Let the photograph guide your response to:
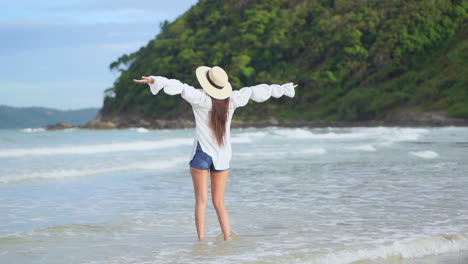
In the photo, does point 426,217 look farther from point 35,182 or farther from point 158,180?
point 35,182

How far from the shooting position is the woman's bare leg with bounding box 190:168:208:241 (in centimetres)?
564

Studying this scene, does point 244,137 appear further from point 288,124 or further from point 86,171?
point 288,124

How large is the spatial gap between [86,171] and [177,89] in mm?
9039

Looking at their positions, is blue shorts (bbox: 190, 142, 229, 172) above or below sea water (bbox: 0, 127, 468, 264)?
above

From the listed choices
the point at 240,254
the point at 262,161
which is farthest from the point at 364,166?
the point at 240,254

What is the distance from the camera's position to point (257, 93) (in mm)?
5828

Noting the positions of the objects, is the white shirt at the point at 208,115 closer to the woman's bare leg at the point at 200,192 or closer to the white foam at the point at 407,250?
the woman's bare leg at the point at 200,192

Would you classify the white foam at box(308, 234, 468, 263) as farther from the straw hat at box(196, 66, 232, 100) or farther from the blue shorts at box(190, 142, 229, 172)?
the straw hat at box(196, 66, 232, 100)

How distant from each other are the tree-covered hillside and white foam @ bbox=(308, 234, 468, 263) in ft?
171

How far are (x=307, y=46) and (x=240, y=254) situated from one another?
248 feet

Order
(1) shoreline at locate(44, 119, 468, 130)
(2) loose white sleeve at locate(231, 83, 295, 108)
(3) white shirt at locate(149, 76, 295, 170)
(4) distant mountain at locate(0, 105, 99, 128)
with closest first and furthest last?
1. (3) white shirt at locate(149, 76, 295, 170)
2. (2) loose white sleeve at locate(231, 83, 295, 108)
3. (1) shoreline at locate(44, 119, 468, 130)
4. (4) distant mountain at locate(0, 105, 99, 128)

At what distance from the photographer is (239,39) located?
83250 millimetres

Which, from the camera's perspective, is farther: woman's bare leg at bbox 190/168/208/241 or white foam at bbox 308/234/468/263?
woman's bare leg at bbox 190/168/208/241

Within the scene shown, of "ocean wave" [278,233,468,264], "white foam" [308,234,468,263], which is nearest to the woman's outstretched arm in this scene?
"ocean wave" [278,233,468,264]
